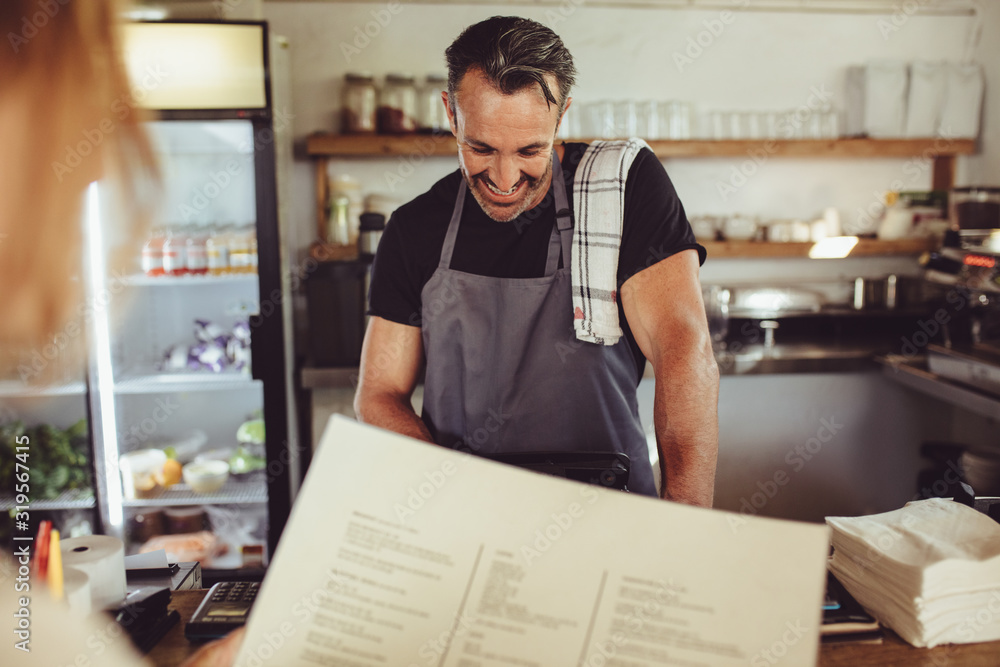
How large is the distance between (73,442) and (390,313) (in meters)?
2.07

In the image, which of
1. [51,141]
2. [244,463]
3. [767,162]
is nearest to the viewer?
[51,141]

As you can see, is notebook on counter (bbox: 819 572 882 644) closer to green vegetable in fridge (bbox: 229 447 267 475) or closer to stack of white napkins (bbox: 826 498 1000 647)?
stack of white napkins (bbox: 826 498 1000 647)

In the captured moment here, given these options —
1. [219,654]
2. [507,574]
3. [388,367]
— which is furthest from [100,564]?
[388,367]

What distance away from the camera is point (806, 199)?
3.47m

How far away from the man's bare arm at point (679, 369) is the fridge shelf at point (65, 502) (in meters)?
2.43

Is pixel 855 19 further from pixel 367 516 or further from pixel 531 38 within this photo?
pixel 367 516

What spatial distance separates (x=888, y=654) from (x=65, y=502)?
291 centimetres

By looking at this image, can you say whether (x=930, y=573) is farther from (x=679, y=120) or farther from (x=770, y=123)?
(x=770, y=123)

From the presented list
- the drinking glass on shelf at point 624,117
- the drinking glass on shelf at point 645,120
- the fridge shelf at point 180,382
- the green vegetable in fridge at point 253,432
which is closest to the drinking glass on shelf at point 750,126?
the drinking glass on shelf at point 645,120

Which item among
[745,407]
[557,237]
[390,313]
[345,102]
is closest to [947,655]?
[557,237]

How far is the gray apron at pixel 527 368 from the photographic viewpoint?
1.46 meters

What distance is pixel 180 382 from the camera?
274cm

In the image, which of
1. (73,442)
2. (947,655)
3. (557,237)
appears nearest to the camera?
(947,655)

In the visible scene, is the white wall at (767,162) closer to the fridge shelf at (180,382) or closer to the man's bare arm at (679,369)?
the fridge shelf at (180,382)
